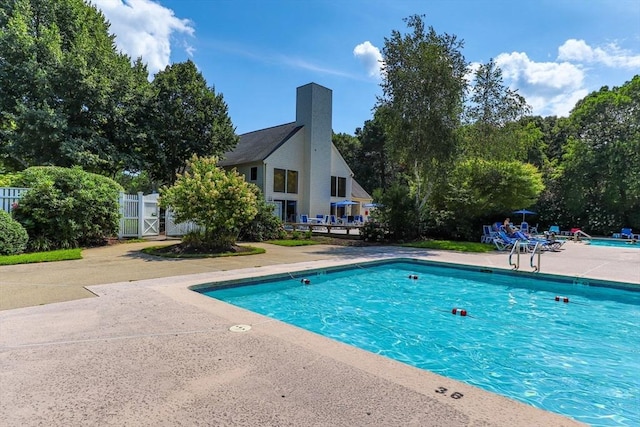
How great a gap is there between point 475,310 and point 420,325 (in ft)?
5.03

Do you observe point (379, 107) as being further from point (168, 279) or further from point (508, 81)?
point (168, 279)

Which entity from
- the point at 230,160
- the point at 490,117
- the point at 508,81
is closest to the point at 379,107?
the point at 490,117

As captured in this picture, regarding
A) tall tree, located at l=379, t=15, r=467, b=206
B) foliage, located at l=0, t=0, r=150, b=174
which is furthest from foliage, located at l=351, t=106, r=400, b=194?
foliage, located at l=0, t=0, r=150, b=174

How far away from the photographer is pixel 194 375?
3.05 m

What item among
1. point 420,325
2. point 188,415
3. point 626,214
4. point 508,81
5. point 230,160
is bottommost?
point 420,325

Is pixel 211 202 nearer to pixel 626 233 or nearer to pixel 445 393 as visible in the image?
pixel 445 393

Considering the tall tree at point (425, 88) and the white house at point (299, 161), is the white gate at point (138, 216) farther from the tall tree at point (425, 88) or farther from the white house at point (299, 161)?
the tall tree at point (425, 88)

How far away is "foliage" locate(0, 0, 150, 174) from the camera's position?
638 inches

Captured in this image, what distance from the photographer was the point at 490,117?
682 inches

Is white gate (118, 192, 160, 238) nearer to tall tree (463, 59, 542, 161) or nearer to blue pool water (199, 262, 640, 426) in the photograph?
blue pool water (199, 262, 640, 426)

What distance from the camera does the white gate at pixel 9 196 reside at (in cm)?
1130

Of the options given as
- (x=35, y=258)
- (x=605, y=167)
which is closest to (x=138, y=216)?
(x=35, y=258)

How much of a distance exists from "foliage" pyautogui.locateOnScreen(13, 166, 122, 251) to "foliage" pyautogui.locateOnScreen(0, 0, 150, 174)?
473 centimetres

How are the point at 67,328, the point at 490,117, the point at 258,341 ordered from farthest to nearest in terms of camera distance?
the point at 490,117 → the point at 67,328 → the point at 258,341
